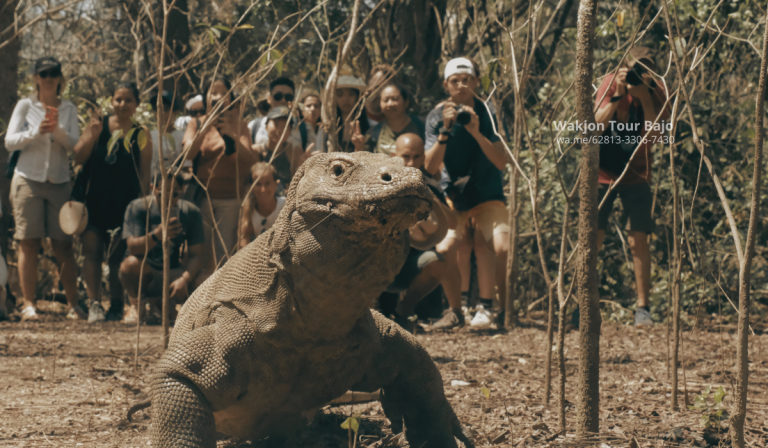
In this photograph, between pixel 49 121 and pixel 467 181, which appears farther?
pixel 49 121

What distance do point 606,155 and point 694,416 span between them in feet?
9.67

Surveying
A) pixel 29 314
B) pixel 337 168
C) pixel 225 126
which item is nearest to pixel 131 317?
pixel 29 314

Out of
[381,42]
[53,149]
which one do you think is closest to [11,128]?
[53,149]

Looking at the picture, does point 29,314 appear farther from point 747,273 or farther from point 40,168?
point 747,273

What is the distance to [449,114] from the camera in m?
5.71

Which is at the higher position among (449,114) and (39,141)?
(449,114)

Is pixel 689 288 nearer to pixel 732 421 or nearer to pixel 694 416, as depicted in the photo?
pixel 694 416

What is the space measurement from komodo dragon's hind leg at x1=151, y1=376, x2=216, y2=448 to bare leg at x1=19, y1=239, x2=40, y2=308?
15.4ft

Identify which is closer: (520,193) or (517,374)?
(517,374)

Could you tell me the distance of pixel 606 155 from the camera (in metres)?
6.09

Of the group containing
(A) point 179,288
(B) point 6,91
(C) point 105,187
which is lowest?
(A) point 179,288

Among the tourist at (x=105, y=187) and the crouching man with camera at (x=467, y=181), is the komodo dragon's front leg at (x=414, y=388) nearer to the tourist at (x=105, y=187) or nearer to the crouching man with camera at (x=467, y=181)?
the crouching man with camera at (x=467, y=181)

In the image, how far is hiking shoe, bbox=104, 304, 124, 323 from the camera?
271 inches

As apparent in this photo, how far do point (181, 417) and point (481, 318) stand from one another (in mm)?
4005
